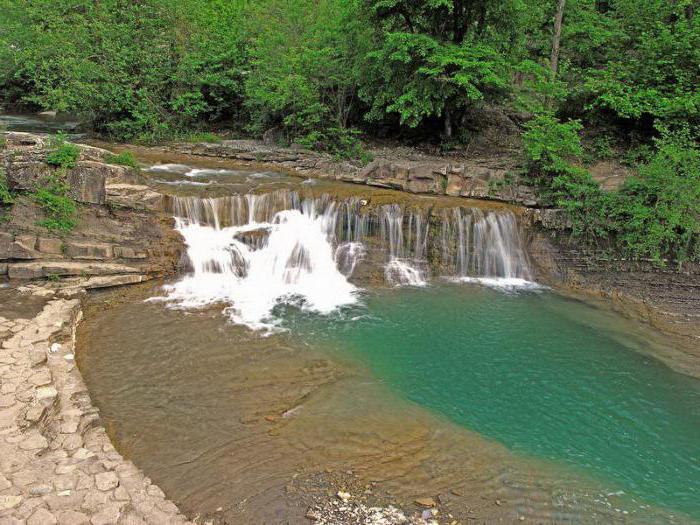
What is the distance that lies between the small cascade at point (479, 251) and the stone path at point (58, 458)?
8.34 m

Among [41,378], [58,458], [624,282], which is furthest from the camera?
[624,282]

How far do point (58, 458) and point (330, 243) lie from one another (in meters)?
7.68

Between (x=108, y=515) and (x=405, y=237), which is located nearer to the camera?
(x=108, y=515)

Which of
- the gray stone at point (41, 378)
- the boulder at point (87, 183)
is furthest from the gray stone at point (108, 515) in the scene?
the boulder at point (87, 183)

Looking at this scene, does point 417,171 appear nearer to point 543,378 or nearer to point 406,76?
point 406,76

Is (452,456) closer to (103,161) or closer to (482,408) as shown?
(482,408)

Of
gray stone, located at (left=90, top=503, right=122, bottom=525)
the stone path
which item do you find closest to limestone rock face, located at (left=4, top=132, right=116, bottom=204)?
the stone path

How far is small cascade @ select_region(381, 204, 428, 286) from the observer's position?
1193cm

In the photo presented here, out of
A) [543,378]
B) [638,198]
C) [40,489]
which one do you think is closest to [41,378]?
[40,489]

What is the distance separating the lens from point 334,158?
642 inches

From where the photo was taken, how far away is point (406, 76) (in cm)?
1553

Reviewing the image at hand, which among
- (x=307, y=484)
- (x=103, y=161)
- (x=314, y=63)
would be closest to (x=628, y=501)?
(x=307, y=484)

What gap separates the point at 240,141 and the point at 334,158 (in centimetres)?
388

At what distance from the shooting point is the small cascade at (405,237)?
1193 cm
